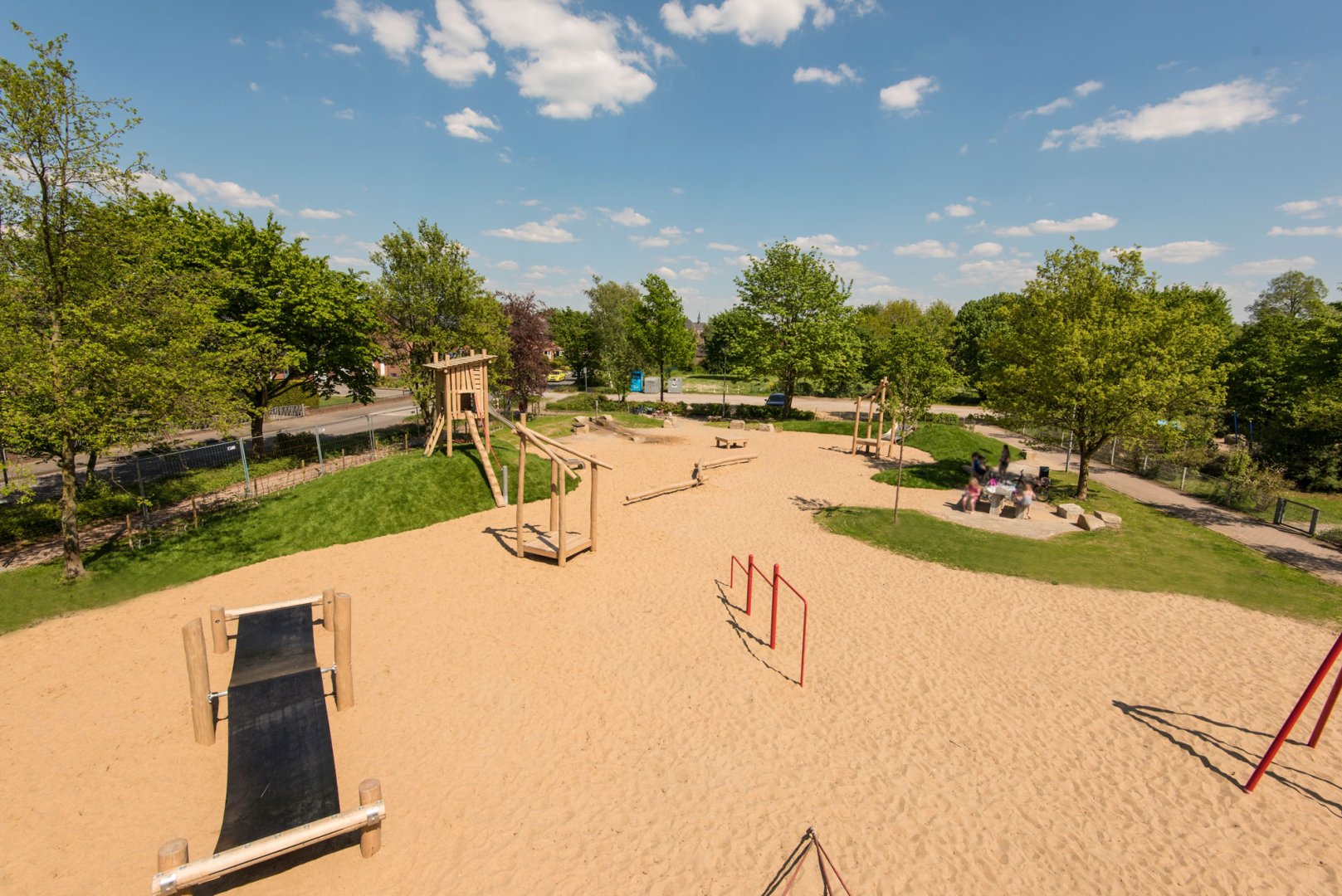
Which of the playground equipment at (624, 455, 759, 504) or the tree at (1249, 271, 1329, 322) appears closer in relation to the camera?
the playground equipment at (624, 455, 759, 504)

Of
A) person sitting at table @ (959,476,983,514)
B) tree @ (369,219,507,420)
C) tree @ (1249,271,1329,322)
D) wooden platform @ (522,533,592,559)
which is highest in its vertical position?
tree @ (1249,271,1329,322)

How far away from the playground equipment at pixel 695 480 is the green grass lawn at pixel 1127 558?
497 cm

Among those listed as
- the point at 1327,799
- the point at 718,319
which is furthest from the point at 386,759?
the point at 718,319

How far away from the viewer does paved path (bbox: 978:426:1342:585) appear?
551 inches

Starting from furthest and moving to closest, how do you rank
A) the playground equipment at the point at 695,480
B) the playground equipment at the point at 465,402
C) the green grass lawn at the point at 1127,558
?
the playground equipment at the point at 695,480
the playground equipment at the point at 465,402
the green grass lawn at the point at 1127,558

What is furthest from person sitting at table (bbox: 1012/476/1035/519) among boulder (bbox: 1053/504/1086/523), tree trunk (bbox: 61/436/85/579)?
tree trunk (bbox: 61/436/85/579)

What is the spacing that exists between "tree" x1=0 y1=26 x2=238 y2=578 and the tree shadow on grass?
61.5 feet

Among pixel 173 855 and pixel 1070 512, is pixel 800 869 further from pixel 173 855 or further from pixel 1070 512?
pixel 1070 512

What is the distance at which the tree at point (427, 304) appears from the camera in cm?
2386

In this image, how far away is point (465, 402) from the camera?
1786cm

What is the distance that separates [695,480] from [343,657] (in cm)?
1387

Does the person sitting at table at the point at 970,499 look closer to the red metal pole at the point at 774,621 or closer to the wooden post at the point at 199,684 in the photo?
the red metal pole at the point at 774,621

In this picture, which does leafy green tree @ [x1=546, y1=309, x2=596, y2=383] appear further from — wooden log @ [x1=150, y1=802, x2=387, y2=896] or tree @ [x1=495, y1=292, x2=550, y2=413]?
wooden log @ [x1=150, y1=802, x2=387, y2=896]

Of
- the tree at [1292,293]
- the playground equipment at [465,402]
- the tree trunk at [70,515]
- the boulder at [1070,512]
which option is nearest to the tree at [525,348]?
the playground equipment at [465,402]
